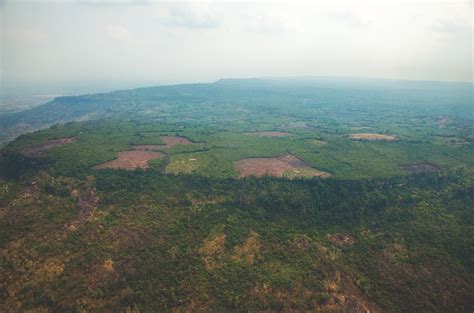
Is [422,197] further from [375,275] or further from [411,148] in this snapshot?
[411,148]

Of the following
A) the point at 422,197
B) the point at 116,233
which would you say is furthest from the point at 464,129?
the point at 116,233

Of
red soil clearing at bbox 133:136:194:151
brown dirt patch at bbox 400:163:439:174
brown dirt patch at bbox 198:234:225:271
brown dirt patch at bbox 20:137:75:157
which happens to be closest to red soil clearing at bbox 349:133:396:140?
brown dirt patch at bbox 400:163:439:174

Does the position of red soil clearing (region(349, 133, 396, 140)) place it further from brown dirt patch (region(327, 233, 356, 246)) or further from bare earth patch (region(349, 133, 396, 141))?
brown dirt patch (region(327, 233, 356, 246))

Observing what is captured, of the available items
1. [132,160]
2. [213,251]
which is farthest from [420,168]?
[132,160]

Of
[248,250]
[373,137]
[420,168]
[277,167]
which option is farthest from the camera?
[373,137]

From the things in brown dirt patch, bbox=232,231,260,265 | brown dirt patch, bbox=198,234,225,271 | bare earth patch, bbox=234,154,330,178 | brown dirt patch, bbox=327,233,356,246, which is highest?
bare earth patch, bbox=234,154,330,178

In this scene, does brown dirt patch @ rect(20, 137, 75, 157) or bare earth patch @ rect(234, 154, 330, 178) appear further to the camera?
brown dirt patch @ rect(20, 137, 75, 157)

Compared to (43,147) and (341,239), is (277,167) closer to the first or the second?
(341,239)
